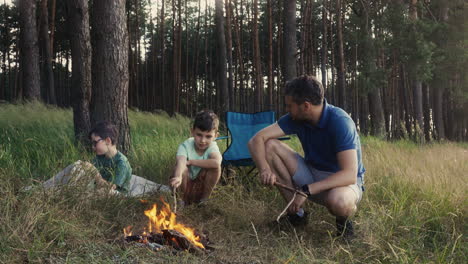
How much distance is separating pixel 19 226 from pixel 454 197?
9.81 feet

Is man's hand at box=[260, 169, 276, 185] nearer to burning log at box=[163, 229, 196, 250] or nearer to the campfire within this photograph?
the campfire

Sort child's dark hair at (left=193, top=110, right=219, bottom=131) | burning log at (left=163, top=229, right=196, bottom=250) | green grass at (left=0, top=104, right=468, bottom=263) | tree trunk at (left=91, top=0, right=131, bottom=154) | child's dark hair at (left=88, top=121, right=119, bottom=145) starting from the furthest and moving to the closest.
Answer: tree trunk at (left=91, top=0, right=131, bottom=154) < child's dark hair at (left=88, top=121, right=119, bottom=145) < child's dark hair at (left=193, top=110, right=219, bottom=131) < burning log at (left=163, top=229, right=196, bottom=250) < green grass at (left=0, top=104, right=468, bottom=263)

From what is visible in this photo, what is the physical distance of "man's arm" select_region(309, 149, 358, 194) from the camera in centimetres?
293

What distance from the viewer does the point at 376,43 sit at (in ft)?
41.3

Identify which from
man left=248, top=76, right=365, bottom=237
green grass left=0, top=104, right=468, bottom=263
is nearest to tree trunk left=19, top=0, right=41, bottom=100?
green grass left=0, top=104, right=468, bottom=263

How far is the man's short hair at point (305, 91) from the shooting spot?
2.96 meters

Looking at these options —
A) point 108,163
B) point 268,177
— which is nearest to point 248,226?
point 268,177

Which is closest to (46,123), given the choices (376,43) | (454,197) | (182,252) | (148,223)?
(148,223)

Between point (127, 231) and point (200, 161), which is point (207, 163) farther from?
point (127, 231)

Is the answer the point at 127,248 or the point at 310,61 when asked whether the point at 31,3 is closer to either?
the point at 310,61

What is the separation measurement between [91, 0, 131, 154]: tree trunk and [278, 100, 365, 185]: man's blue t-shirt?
8.36 feet

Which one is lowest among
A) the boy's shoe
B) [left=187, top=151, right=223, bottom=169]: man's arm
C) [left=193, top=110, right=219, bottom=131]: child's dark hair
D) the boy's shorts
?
the boy's shoe

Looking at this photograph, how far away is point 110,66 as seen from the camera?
5234 mm

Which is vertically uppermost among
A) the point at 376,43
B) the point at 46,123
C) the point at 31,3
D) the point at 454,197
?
the point at 31,3
